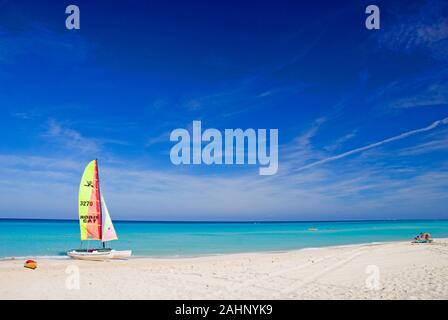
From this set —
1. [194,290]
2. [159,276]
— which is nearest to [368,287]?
[194,290]

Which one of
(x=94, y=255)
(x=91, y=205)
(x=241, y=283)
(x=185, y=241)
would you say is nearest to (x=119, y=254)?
(x=94, y=255)

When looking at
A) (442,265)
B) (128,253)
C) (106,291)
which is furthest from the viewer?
(128,253)

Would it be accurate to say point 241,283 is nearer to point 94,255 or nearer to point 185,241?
point 94,255

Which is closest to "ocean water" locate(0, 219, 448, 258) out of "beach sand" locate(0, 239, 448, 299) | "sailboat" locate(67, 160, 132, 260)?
"sailboat" locate(67, 160, 132, 260)

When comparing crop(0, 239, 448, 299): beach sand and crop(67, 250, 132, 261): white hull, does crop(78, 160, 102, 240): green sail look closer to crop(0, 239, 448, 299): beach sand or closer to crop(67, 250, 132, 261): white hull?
crop(67, 250, 132, 261): white hull

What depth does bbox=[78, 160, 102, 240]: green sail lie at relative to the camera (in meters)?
30.4

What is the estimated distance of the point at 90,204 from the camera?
101 ft

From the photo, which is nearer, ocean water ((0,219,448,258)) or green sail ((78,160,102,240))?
green sail ((78,160,102,240))

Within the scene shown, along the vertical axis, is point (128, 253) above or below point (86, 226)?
below
